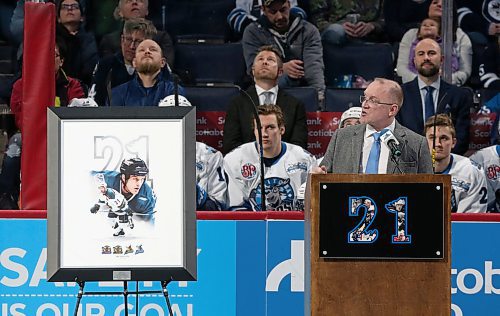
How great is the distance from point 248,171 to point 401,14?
3.48m

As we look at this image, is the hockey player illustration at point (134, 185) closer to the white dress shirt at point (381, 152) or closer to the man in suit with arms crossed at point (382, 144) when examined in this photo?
the man in suit with arms crossed at point (382, 144)

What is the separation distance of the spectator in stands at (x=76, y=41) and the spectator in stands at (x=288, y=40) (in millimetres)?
1389

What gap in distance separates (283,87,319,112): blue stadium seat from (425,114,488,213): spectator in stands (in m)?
1.34

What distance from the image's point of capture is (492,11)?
11.6 metres

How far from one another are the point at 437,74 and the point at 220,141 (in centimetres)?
189

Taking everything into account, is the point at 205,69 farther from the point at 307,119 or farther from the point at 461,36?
the point at 461,36

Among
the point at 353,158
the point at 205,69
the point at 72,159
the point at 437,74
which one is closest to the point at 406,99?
the point at 437,74

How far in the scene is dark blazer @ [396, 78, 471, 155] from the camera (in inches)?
376

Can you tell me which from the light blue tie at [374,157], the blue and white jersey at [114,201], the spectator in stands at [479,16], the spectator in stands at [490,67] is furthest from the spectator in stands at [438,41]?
the blue and white jersey at [114,201]

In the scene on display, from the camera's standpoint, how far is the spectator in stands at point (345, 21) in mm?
10984

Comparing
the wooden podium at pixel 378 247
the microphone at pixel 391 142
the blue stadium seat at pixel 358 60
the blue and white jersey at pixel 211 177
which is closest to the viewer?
the wooden podium at pixel 378 247

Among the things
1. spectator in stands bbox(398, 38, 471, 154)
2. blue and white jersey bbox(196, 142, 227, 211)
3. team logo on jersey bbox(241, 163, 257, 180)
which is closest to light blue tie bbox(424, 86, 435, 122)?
spectator in stands bbox(398, 38, 471, 154)

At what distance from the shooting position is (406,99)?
9.62 meters

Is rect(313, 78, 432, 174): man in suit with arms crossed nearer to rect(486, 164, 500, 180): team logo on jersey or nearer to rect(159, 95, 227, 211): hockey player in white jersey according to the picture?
rect(159, 95, 227, 211): hockey player in white jersey
